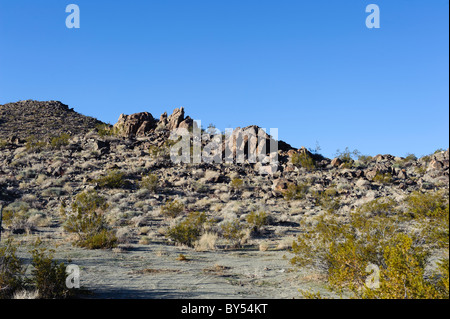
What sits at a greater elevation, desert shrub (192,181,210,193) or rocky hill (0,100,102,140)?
rocky hill (0,100,102,140)

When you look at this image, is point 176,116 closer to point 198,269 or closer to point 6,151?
point 6,151

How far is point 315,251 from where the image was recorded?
31.2ft

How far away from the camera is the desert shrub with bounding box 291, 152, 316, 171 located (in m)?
35.8

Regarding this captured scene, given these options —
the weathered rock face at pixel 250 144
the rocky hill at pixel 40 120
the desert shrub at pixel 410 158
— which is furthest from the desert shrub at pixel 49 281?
the rocky hill at pixel 40 120

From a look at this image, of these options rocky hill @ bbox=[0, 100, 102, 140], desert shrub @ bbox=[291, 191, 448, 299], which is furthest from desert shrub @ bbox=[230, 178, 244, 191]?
rocky hill @ bbox=[0, 100, 102, 140]

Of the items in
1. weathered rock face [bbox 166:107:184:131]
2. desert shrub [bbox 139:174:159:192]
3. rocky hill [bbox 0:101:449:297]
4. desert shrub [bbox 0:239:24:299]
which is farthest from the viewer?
weathered rock face [bbox 166:107:184:131]

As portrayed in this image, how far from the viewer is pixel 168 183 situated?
104ft

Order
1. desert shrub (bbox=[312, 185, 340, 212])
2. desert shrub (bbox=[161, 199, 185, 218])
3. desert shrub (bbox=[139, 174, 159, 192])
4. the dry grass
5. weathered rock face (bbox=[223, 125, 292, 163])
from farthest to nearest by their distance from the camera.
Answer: weathered rock face (bbox=[223, 125, 292, 163]) → desert shrub (bbox=[139, 174, 159, 192]) → desert shrub (bbox=[312, 185, 340, 212]) → desert shrub (bbox=[161, 199, 185, 218]) → the dry grass

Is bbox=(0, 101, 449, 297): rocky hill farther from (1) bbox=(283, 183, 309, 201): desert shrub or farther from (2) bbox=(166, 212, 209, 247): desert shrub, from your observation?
(2) bbox=(166, 212, 209, 247): desert shrub

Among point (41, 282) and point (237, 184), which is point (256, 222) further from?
point (41, 282)

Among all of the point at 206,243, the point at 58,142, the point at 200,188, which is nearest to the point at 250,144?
the point at 200,188

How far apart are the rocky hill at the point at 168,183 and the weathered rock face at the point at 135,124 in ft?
0.47

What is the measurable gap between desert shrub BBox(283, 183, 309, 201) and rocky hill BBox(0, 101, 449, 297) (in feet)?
0.26
